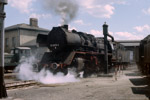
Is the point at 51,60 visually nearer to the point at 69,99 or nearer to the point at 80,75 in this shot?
the point at 80,75

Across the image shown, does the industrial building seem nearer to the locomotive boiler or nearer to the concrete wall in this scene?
the concrete wall

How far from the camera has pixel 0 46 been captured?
773 cm

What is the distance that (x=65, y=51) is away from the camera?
14555 mm

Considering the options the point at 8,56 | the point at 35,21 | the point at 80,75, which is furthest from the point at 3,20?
the point at 35,21

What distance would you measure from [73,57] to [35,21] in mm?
30195

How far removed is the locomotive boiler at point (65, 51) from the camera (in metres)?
13.5

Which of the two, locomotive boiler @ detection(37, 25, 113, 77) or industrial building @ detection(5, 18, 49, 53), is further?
industrial building @ detection(5, 18, 49, 53)

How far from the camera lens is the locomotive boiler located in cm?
1346

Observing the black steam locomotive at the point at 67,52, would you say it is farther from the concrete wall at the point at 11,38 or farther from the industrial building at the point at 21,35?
the concrete wall at the point at 11,38

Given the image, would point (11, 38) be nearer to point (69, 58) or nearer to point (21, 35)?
point (21, 35)

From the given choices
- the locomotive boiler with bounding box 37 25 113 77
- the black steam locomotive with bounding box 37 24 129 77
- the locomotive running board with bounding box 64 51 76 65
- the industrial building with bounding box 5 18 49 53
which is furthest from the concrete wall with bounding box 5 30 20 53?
the locomotive running board with bounding box 64 51 76 65

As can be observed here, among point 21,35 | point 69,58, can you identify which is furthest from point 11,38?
point 69,58

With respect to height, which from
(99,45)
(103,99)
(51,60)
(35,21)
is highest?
(35,21)

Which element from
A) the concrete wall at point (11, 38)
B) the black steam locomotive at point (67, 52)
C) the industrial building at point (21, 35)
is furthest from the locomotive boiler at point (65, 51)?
the concrete wall at point (11, 38)
